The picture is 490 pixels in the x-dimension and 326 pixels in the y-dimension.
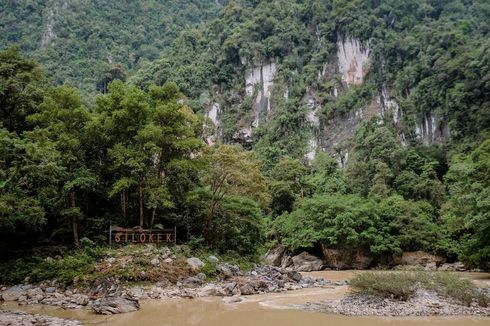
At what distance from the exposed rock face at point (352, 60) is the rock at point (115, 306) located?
51.4 metres

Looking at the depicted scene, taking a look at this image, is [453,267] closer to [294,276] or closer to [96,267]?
[294,276]

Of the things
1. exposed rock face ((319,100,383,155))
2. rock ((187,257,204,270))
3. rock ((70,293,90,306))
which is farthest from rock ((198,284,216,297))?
exposed rock face ((319,100,383,155))

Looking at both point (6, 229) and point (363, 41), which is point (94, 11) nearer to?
point (363, 41)

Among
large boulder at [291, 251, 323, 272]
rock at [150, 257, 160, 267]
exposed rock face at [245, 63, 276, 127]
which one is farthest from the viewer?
exposed rock face at [245, 63, 276, 127]

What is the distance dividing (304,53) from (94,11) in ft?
146

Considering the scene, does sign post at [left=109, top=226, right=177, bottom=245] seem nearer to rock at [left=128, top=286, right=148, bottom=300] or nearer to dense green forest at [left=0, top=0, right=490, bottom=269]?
dense green forest at [left=0, top=0, right=490, bottom=269]

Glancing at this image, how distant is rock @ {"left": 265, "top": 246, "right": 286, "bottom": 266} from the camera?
35.7 m

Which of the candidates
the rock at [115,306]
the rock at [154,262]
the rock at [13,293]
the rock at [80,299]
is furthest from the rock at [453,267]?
the rock at [13,293]

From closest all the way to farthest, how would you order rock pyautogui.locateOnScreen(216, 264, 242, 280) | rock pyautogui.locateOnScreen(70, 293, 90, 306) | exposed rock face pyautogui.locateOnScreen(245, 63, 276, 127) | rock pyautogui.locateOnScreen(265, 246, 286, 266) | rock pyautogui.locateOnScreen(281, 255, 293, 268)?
rock pyautogui.locateOnScreen(70, 293, 90, 306) < rock pyautogui.locateOnScreen(216, 264, 242, 280) < rock pyautogui.locateOnScreen(281, 255, 293, 268) < rock pyautogui.locateOnScreen(265, 246, 286, 266) < exposed rock face pyautogui.locateOnScreen(245, 63, 276, 127)

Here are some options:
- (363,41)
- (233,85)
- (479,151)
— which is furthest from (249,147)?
(479,151)

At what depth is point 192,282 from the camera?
18141 millimetres

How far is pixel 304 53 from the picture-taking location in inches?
2569

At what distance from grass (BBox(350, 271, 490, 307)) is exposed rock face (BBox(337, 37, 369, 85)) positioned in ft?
155

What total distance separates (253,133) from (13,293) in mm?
46694
